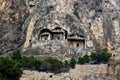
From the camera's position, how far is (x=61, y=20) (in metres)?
68.8

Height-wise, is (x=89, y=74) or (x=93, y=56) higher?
(x=93, y=56)

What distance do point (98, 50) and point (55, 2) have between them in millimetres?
10881

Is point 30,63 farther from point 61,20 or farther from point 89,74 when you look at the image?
point 61,20

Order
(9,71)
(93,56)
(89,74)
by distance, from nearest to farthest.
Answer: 1. (9,71)
2. (89,74)
3. (93,56)

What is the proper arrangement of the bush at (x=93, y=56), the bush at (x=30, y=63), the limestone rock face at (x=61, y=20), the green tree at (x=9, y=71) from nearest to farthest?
the green tree at (x=9, y=71), the bush at (x=30, y=63), the bush at (x=93, y=56), the limestone rock face at (x=61, y=20)

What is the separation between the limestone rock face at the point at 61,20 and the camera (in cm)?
6894

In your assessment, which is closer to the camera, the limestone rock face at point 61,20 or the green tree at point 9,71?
the green tree at point 9,71

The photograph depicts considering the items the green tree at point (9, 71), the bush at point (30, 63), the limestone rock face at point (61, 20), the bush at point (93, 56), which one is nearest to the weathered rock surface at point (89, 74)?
the bush at point (30, 63)

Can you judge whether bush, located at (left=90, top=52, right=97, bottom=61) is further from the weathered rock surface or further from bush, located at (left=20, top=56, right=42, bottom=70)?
the weathered rock surface

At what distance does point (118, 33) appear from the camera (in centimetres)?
7069

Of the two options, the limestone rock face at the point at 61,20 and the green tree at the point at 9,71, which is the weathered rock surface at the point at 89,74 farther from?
the limestone rock face at the point at 61,20

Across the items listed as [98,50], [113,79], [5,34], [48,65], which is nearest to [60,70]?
[48,65]

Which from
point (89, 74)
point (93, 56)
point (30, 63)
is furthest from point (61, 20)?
point (89, 74)

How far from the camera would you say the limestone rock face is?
68.9 meters
